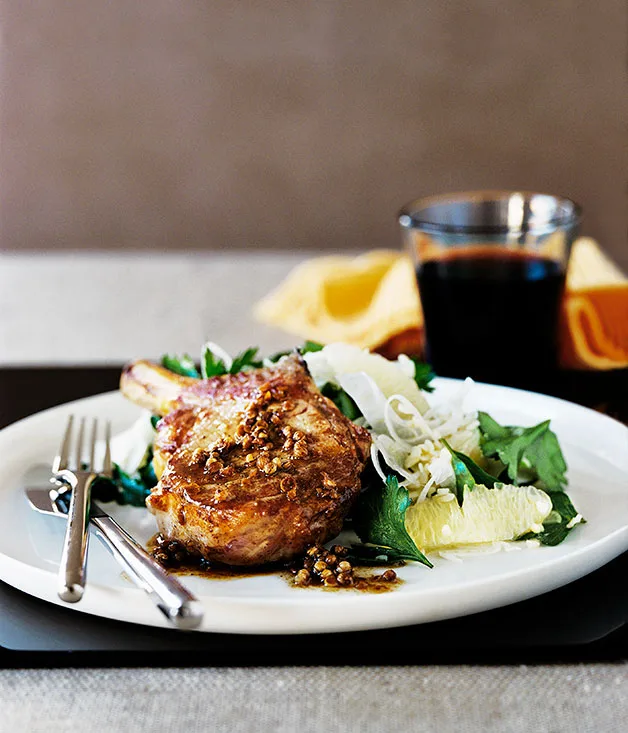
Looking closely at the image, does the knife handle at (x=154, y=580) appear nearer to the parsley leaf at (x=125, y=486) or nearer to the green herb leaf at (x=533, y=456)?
the parsley leaf at (x=125, y=486)

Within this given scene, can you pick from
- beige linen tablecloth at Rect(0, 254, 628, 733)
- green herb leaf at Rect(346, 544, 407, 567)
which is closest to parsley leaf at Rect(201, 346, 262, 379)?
green herb leaf at Rect(346, 544, 407, 567)

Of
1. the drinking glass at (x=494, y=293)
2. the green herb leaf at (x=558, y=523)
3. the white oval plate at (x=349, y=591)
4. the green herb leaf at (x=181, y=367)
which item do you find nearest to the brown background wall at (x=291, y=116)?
the drinking glass at (x=494, y=293)

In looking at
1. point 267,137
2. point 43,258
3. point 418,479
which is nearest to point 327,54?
point 267,137

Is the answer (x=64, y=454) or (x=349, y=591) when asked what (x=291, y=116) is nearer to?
(x=64, y=454)

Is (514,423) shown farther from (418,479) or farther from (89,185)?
(89,185)

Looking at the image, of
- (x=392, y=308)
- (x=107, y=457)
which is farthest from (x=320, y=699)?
(x=392, y=308)
